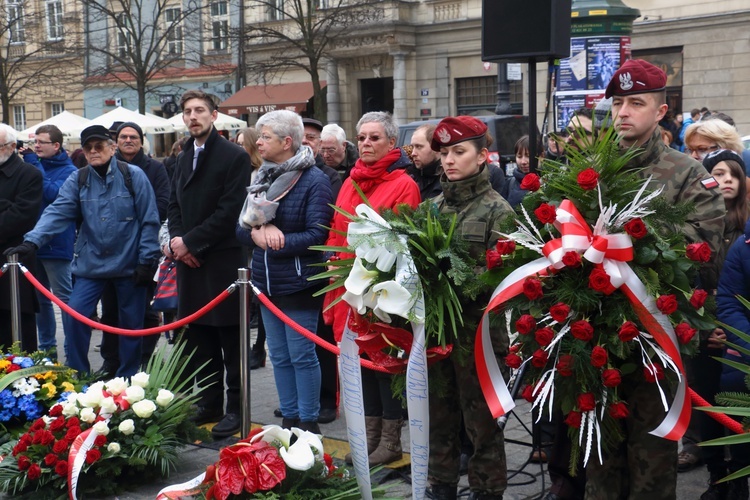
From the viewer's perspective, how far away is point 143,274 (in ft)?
23.8

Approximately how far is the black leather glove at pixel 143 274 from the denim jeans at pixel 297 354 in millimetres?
1424

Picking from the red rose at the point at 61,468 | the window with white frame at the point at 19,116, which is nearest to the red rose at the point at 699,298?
the red rose at the point at 61,468

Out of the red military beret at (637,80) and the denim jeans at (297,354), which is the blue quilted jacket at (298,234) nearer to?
the denim jeans at (297,354)

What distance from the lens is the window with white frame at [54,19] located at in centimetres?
4047

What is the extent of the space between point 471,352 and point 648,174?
119 cm

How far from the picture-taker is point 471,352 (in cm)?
475

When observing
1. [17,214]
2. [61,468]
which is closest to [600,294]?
[61,468]

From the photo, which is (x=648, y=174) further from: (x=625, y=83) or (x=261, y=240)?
(x=261, y=240)

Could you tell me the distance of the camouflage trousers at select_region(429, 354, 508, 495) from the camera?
15.5 ft

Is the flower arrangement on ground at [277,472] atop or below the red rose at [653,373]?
below

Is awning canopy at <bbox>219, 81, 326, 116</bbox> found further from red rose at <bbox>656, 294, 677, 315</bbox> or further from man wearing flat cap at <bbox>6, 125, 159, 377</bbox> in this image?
red rose at <bbox>656, 294, 677, 315</bbox>

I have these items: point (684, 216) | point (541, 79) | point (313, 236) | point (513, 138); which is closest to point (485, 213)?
point (684, 216)

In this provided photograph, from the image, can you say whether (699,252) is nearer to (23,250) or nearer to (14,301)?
(23,250)

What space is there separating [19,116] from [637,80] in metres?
44.2
